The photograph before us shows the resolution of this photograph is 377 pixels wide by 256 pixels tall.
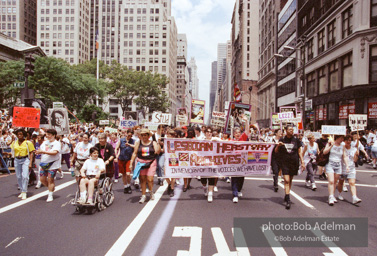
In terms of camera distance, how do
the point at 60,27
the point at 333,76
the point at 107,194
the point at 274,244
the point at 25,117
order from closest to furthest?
1. the point at 274,244
2. the point at 107,194
3. the point at 25,117
4. the point at 333,76
5. the point at 60,27

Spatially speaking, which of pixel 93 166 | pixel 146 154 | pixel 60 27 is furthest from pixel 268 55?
pixel 60 27

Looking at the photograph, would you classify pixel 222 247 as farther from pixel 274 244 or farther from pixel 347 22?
pixel 347 22

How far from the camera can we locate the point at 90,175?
6.90m

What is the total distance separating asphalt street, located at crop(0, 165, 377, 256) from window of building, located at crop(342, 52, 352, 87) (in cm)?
1981

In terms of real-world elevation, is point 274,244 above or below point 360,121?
below

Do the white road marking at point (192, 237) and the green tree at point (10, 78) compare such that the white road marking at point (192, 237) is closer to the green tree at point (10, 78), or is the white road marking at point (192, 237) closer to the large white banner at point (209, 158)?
the large white banner at point (209, 158)

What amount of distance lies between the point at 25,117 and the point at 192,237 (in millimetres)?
9505

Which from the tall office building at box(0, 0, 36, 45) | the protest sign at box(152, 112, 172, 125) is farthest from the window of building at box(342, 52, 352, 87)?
the tall office building at box(0, 0, 36, 45)

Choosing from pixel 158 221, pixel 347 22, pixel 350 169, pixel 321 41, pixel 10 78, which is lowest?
pixel 158 221

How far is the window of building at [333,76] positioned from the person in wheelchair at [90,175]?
1079 inches

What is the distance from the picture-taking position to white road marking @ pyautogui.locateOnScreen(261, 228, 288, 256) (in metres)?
4.56

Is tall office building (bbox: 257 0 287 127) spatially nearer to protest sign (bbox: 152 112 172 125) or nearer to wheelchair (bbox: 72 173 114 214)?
protest sign (bbox: 152 112 172 125)

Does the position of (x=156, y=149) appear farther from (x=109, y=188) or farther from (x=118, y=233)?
(x=118, y=233)

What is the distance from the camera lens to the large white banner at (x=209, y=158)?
26.1 ft
